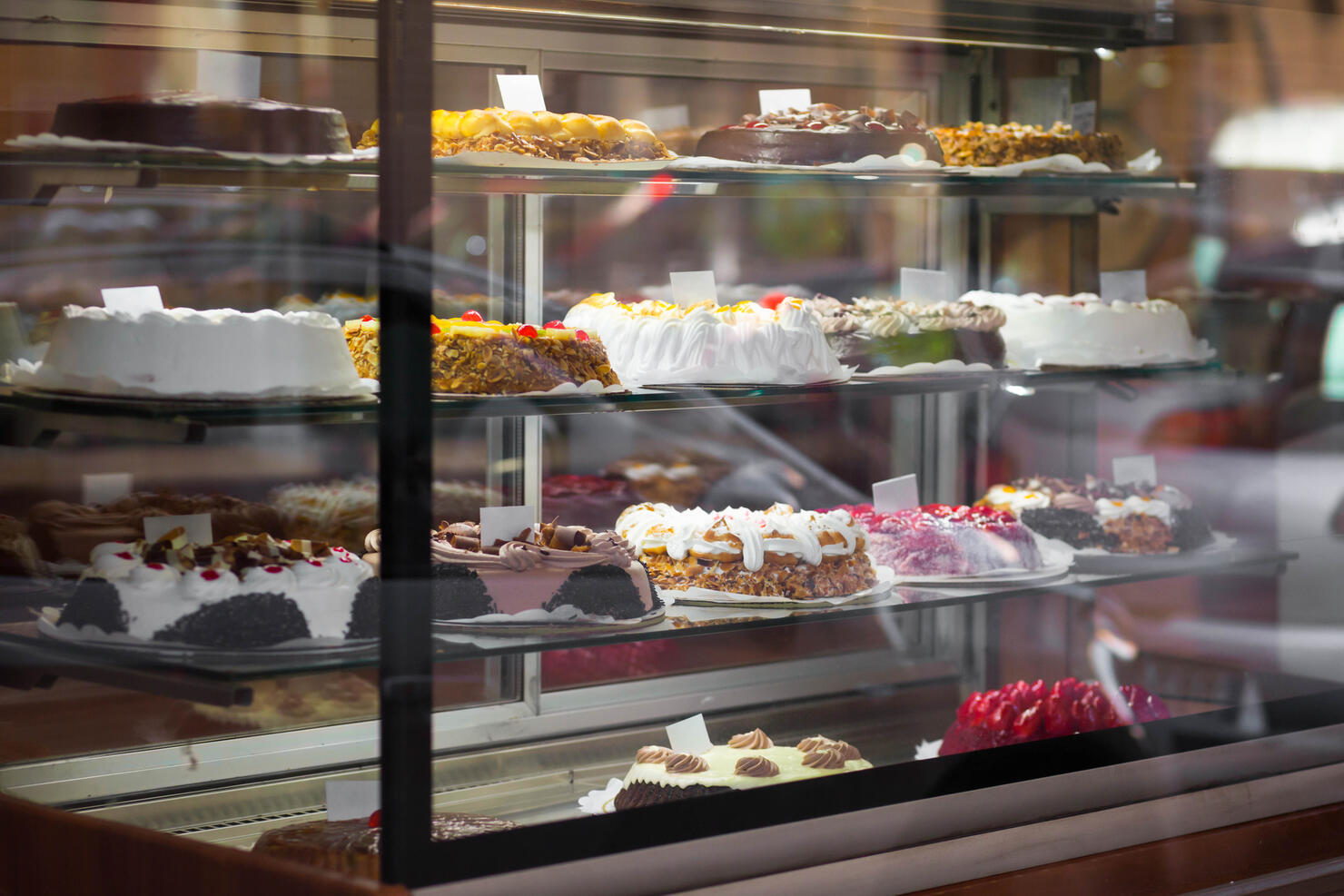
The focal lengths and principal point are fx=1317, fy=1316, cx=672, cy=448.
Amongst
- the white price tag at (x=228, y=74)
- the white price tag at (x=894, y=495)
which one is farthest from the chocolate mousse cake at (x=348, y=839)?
the white price tag at (x=894, y=495)

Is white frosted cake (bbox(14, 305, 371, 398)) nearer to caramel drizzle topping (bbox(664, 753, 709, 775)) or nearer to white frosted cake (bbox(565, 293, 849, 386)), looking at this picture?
white frosted cake (bbox(565, 293, 849, 386))

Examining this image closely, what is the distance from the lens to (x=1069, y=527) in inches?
114

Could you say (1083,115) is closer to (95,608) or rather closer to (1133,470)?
(1133,470)

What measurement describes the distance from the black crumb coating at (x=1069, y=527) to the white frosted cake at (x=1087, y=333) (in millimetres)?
331

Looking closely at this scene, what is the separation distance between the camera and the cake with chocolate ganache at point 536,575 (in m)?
2.10

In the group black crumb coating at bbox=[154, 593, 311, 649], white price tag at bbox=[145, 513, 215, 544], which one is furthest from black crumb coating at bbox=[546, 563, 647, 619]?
white price tag at bbox=[145, 513, 215, 544]

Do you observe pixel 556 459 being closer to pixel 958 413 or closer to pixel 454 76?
pixel 454 76

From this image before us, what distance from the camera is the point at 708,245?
9.97 ft

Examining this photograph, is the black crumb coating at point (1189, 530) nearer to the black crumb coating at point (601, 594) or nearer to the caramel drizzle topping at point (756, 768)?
the caramel drizzle topping at point (756, 768)

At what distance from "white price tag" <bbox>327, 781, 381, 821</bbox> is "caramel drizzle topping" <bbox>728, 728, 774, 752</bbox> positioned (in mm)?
753

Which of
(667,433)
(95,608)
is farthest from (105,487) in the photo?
(667,433)

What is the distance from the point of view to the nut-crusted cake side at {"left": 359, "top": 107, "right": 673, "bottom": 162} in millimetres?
2203

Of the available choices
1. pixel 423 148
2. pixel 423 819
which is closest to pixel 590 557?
pixel 423 819

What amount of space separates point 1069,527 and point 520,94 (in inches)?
58.7
